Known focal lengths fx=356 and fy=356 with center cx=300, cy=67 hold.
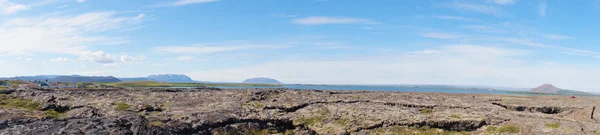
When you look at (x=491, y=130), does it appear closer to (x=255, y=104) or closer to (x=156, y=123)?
(x=255, y=104)

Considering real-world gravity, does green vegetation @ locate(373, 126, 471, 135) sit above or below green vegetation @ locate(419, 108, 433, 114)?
below

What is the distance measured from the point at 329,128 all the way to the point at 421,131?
9338 mm

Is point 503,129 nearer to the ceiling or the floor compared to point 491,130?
nearer to the ceiling

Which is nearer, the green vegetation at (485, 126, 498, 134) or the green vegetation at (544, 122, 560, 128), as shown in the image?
the green vegetation at (544, 122, 560, 128)

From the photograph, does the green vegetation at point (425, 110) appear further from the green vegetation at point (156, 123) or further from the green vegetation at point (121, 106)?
the green vegetation at point (121, 106)

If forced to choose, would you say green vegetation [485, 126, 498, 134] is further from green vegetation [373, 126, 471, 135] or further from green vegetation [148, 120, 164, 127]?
green vegetation [148, 120, 164, 127]

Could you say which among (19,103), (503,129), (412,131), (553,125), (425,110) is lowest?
(412,131)

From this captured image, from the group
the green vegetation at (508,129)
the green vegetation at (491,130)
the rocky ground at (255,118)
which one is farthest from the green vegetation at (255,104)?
the green vegetation at (508,129)

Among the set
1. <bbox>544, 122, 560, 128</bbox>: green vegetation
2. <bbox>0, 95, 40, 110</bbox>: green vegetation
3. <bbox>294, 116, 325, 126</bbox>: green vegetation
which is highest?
<bbox>544, 122, 560, 128</bbox>: green vegetation

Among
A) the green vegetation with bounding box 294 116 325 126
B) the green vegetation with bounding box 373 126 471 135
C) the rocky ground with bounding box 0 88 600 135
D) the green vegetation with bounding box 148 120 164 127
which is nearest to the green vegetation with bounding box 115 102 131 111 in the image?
the rocky ground with bounding box 0 88 600 135

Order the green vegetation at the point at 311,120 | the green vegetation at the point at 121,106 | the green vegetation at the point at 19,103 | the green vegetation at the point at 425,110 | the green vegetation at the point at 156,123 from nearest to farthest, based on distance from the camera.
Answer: the green vegetation at the point at 156,123 → the green vegetation at the point at 311,120 → the green vegetation at the point at 425,110 → the green vegetation at the point at 121,106 → the green vegetation at the point at 19,103

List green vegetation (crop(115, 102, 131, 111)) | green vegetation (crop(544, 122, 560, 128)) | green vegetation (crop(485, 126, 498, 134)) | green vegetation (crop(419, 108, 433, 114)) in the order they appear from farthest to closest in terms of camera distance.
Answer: green vegetation (crop(115, 102, 131, 111)), green vegetation (crop(419, 108, 433, 114)), green vegetation (crop(485, 126, 498, 134)), green vegetation (crop(544, 122, 560, 128))

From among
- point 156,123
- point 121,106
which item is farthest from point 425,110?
point 121,106

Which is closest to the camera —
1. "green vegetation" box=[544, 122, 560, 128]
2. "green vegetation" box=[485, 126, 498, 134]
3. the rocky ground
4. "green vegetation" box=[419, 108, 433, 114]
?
the rocky ground
